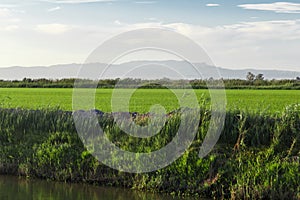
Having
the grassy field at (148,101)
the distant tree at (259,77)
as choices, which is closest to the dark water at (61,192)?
the grassy field at (148,101)

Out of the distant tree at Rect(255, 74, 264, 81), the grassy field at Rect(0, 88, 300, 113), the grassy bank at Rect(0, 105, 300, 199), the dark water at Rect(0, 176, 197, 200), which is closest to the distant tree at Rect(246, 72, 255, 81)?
the distant tree at Rect(255, 74, 264, 81)

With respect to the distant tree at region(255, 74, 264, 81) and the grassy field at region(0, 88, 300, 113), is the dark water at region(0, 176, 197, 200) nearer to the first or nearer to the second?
the grassy field at region(0, 88, 300, 113)

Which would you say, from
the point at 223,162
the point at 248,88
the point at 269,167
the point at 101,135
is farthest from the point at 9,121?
the point at 248,88

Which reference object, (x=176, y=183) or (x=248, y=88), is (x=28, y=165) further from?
(x=248, y=88)

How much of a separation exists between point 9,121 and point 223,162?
5575mm

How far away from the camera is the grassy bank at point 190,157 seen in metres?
10.1

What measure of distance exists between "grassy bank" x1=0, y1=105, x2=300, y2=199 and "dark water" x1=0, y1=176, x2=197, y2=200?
21 centimetres

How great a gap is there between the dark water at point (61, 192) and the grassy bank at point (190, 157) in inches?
8.1

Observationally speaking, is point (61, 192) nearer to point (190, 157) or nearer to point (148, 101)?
point (190, 157)

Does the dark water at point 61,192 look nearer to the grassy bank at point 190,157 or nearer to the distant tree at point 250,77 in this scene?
the grassy bank at point 190,157

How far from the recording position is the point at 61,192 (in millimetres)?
11203

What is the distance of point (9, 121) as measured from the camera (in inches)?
535

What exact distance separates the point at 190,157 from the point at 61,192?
8.58 ft

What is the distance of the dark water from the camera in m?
10.8
